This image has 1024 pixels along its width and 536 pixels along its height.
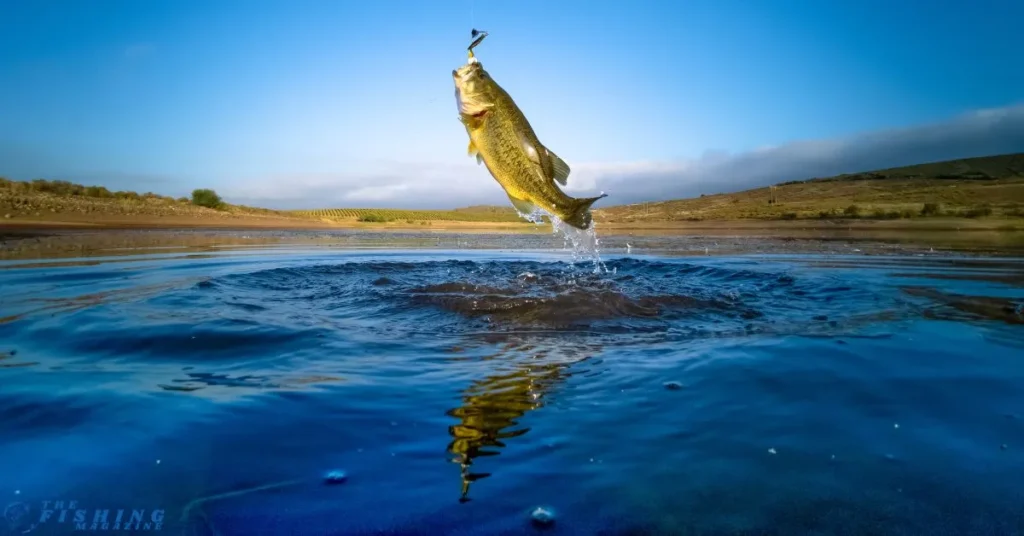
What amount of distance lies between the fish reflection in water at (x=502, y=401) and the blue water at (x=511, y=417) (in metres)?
0.02

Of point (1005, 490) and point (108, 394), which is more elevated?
point (108, 394)

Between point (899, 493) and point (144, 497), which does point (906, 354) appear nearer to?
point (899, 493)

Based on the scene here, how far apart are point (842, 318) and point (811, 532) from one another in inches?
166

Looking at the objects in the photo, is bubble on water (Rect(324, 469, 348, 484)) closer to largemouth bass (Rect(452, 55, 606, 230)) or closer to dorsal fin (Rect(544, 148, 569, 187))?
largemouth bass (Rect(452, 55, 606, 230))

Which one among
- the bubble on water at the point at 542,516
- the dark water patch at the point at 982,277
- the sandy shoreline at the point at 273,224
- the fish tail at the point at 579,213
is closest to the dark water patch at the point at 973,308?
the dark water patch at the point at 982,277

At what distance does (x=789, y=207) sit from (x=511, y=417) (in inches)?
1641

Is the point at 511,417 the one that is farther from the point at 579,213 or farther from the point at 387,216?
the point at 387,216

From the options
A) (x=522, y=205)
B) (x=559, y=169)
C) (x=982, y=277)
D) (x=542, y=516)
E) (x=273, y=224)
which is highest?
(x=273, y=224)

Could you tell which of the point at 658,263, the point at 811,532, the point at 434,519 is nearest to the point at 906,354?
the point at 811,532

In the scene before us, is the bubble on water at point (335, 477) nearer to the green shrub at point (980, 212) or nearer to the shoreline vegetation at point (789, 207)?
the shoreline vegetation at point (789, 207)

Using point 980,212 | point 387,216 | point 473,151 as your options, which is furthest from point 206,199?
point 980,212

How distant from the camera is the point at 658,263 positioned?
10.4 meters

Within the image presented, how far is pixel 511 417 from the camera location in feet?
8.54

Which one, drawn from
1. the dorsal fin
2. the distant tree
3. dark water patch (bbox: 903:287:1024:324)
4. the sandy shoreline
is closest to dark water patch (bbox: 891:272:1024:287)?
dark water patch (bbox: 903:287:1024:324)
